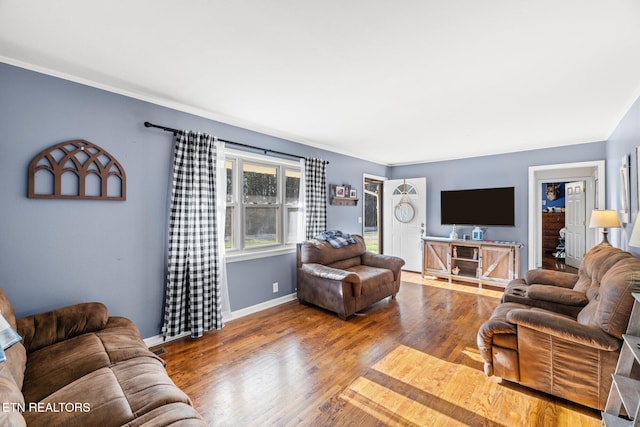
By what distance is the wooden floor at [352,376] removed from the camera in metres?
1.84

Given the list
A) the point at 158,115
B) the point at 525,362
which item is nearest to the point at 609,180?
the point at 525,362

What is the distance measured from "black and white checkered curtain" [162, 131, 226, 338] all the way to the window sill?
274 millimetres

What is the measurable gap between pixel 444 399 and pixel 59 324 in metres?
2.75

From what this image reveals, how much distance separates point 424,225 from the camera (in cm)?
590

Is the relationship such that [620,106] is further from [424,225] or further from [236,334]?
[236,334]

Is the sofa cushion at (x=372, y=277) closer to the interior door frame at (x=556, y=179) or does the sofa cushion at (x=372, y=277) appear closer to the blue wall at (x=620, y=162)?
the blue wall at (x=620, y=162)

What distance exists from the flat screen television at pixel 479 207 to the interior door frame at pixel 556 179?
294 mm

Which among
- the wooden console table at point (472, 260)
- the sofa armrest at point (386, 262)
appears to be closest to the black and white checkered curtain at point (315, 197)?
the sofa armrest at point (386, 262)

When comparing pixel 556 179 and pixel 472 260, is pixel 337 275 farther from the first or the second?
pixel 556 179

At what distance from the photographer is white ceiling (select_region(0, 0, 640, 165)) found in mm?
1556

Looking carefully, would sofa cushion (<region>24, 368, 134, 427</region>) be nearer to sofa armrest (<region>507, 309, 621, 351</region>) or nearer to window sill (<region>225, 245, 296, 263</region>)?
window sill (<region>225, 245, 296, 263</region>)

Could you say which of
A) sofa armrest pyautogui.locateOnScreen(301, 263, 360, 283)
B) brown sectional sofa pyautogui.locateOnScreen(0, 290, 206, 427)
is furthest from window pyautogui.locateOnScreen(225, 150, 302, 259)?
brown sectional sofa pyautogui.locateOnScreen(0, 290, 206, 427)

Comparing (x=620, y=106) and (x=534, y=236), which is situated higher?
(x=620, y=106)

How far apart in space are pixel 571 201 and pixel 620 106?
14.7 feet
